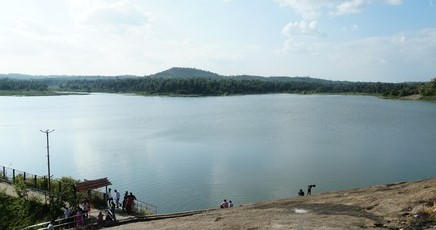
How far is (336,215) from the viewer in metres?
18.5

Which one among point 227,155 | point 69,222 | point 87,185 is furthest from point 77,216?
point 227,155

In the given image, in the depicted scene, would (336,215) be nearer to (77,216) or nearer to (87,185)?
(77,216)

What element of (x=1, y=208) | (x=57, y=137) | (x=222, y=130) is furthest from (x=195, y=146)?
(x=1, y=208)

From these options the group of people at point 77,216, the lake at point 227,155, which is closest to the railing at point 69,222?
the group of people at point 77,216

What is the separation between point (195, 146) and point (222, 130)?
74.9ft

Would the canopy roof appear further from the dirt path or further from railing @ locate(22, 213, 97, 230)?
the dirt path

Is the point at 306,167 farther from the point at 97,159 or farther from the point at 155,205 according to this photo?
the point at 97,159

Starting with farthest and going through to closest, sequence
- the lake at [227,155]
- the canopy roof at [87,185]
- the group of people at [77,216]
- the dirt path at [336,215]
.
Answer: the lake at [227,155] < the canopy roof at [87,185] < the group of people at [77,216] < the dirt path at [336,215]

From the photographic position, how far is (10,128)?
103 meters

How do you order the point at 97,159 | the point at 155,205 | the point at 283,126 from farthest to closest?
the point at 283,126 < the point at 97,159 < the point at 155,205

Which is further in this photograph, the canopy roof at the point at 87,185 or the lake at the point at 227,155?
the lake at the point at 227,155

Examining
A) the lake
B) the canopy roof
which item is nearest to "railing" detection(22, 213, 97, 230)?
the canopy roof

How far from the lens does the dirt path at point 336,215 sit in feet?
55.2

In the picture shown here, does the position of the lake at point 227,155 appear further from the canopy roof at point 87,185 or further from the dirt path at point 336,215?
the dirt path at point 336,215
